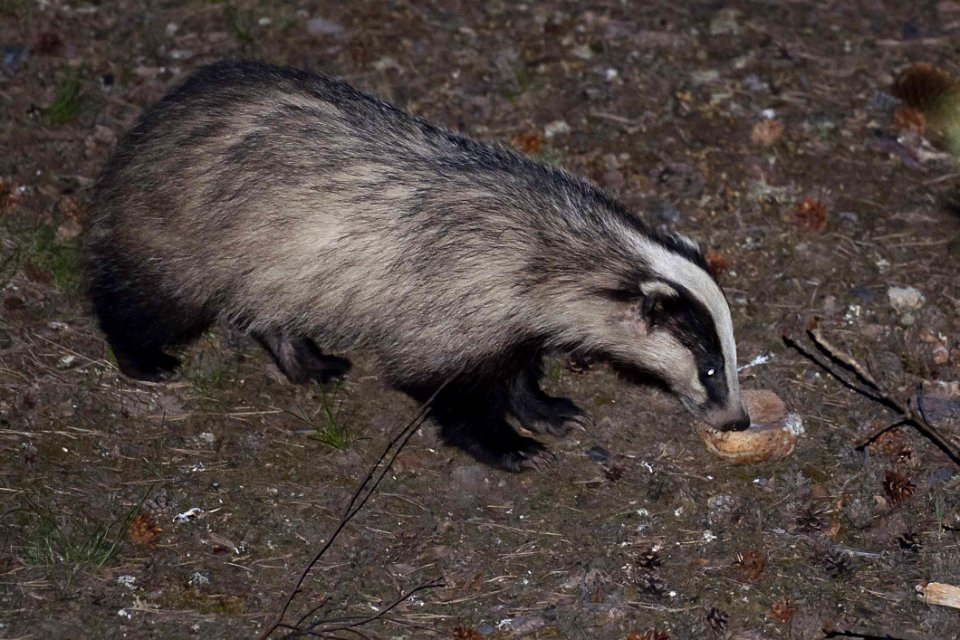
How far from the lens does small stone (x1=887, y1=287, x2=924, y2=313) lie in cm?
722

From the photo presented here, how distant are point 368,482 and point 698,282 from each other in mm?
2052

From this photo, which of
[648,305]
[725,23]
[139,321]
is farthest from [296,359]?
[725,23]

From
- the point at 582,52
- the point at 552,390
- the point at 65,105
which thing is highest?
the point at 65,105

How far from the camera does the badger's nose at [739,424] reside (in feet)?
19.9

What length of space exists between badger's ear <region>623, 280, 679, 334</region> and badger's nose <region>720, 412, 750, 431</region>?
74cm

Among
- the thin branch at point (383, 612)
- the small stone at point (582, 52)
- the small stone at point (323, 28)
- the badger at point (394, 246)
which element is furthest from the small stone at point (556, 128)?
the thin branch at point (383, 612)

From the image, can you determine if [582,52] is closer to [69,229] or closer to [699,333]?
[699,333]

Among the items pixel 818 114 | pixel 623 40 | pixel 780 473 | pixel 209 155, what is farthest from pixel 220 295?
pixel 818 114

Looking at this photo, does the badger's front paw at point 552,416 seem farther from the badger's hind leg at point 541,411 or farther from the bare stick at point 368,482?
the bare stick at point 368,482

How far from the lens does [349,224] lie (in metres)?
5.91

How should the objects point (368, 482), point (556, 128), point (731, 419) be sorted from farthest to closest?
point (556, 128) → point (368, 482) → point (731, 419)

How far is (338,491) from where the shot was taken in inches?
240

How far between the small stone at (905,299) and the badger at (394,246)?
1783 millimetres

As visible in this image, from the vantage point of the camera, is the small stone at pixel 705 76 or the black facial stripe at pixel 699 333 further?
the small stone at pixel 705 76
